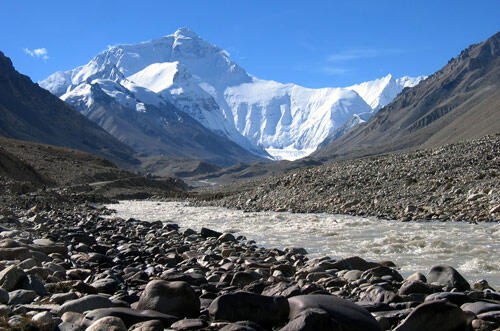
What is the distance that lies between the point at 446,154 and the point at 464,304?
88.0ft

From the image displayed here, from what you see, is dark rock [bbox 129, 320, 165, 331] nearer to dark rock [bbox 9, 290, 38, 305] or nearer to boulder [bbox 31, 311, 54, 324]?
boulder [bbox 31, 311, 54, 324]

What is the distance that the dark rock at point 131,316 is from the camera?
6082mm

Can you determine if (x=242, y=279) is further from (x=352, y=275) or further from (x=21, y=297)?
(x=21, y=297)

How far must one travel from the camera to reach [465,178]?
24.8 metres

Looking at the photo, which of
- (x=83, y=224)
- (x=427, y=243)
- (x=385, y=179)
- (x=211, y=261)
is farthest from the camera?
(x=385, y=179)

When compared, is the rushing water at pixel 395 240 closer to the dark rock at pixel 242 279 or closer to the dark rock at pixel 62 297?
the dark rock at pixel 242 279

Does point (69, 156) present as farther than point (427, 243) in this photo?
Yes

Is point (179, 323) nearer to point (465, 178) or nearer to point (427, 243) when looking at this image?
point (427, 243)

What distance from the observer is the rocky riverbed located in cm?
587

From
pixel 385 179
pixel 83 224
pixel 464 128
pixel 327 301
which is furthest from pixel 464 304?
pixel 464 128

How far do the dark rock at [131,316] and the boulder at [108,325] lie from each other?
293 mm

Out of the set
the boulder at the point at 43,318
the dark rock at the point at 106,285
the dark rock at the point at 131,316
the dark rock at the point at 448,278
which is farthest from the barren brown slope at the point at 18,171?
the dark rock at the point at 448,278

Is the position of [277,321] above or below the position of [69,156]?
below

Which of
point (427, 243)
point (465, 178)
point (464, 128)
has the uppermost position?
point (464, 128)
